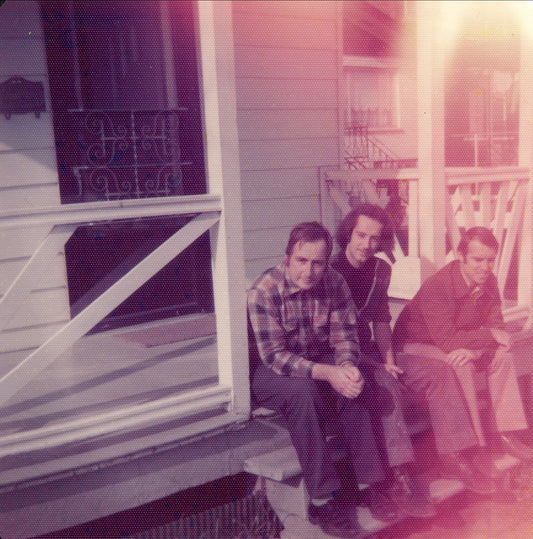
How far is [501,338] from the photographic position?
3.45 meters

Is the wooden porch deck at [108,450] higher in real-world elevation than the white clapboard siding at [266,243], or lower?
lower

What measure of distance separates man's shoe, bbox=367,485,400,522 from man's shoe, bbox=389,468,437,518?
0.03 metres

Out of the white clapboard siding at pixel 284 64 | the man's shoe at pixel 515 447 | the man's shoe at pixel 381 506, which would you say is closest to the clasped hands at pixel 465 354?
the man's shoe at pixel 515 447

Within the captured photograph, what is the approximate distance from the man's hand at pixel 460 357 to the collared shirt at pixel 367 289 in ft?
1.18

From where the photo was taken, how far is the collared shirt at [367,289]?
3.40m

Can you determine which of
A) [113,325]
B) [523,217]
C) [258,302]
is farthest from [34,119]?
[523,217]

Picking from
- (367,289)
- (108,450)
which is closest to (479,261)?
(367,289)

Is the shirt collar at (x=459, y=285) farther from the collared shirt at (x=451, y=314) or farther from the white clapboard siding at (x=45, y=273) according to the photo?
the white clapboard siding at (x=45, y=273)

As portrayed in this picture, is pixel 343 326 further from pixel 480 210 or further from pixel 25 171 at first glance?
pixel 25 171

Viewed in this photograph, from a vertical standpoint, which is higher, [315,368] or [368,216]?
[368,216]

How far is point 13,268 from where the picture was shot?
4328mm

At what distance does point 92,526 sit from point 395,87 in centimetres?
1278

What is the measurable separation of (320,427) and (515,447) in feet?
4.10

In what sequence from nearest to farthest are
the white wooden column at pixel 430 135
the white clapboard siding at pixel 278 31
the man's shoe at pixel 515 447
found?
the man's shoe at pixel 515 447, the white wooden column at pixel 430 135, the white clapboard siding at pixel 278 31
